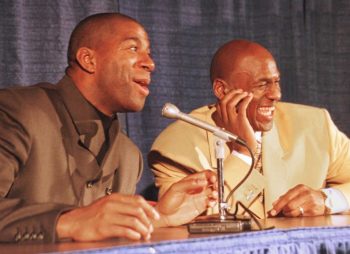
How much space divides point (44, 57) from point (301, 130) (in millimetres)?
1106

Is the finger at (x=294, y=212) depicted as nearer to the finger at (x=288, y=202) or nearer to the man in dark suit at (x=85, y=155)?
the finger at (x=288, y=202)

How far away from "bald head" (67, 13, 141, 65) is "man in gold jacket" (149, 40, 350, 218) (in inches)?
22.5

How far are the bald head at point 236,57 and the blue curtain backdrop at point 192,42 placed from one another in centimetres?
33

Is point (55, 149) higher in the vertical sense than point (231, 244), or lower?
higher

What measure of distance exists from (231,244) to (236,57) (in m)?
1.66

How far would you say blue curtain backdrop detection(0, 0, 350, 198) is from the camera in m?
3.12

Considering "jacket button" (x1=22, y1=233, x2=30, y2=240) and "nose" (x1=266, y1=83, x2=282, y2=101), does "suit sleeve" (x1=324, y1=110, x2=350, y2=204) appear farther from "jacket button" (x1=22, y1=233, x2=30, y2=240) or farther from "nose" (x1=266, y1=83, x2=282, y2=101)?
"jacket button" (x1=22, y1=233, x2=30, y2=240)

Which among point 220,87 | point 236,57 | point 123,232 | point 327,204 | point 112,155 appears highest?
point 236,57

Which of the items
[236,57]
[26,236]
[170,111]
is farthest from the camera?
[236,57]

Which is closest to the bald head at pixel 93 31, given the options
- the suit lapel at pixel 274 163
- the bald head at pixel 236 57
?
the bald head at pixel 236 57

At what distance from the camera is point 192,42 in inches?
Answer: 142

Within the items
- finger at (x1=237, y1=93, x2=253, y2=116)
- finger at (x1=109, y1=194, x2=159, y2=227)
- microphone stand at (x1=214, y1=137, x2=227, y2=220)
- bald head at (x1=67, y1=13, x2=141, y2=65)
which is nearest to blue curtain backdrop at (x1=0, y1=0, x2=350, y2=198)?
bald head at (x1=67, y1=13, x2=141, y2=65)

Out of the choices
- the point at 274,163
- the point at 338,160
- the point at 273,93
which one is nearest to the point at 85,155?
the point at 274,163

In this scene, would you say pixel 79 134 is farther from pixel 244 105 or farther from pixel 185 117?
pixel 244 105
